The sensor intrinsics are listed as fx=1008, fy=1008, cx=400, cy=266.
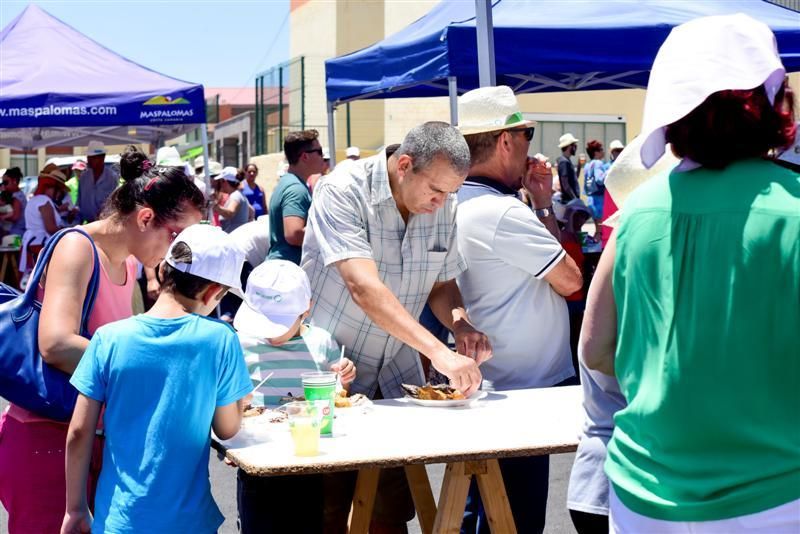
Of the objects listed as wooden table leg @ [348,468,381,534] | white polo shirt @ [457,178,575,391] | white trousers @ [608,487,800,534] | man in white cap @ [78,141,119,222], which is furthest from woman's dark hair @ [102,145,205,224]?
man in white cap @ [78,141,119,222]

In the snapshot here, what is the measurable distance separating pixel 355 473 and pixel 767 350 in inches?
83.2

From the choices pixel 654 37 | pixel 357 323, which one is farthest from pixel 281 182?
pixel 357 323

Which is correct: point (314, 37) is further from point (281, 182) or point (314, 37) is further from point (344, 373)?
point (344, 373)

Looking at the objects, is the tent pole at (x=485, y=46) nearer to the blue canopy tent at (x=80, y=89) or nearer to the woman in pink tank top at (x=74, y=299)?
the woman in pink tank top at (x=74, y=299)

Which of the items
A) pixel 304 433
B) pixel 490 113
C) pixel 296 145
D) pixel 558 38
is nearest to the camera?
pixel 304 433

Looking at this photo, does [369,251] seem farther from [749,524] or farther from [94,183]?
[94,183]

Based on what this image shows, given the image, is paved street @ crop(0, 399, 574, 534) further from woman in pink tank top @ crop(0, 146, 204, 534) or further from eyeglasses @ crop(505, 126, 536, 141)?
eyeglasses @ crop(505, 126, 536, 141)

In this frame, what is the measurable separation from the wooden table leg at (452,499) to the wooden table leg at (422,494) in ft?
1.21

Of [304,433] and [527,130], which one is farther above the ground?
[527,130]

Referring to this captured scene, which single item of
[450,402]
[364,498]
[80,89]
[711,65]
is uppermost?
A: [80,89]

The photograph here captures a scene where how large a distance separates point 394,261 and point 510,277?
15.6 inches

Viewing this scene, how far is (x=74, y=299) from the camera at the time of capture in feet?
9.09

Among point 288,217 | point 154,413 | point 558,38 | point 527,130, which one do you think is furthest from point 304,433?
point 558,38

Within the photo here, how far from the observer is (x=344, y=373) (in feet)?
10.7
